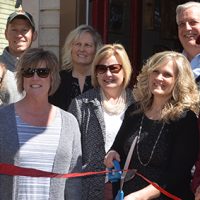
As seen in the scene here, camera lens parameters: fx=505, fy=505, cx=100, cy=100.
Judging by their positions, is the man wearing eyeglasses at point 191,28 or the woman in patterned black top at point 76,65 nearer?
the man wearing eyeglasses at point 191,28

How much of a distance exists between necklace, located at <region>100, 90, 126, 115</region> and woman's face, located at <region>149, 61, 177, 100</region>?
25.9 inches

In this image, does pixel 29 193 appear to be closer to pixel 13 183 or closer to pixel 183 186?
pixel 13 183

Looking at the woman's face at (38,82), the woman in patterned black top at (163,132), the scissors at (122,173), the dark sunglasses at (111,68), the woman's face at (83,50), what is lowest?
the scissors at (122,173)

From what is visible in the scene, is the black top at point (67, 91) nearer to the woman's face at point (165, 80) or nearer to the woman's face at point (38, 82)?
the woman's face at point (38, 82)

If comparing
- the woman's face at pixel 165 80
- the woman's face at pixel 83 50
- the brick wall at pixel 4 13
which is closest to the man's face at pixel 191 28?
the woman's face at pixel 83 50

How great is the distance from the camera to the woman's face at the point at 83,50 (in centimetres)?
462

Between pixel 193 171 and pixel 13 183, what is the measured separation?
4.01 feet

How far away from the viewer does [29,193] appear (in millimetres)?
3293

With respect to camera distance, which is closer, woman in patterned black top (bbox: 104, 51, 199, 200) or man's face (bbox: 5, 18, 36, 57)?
woman in patterned black top (bbox: 104, 51, 199, 200)

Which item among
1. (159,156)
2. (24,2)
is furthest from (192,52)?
(24,2)

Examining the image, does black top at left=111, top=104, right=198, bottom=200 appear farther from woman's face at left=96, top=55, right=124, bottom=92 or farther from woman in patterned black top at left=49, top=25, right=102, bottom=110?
woman in patterned black top at left=49, top=25, right=102, bottom=110

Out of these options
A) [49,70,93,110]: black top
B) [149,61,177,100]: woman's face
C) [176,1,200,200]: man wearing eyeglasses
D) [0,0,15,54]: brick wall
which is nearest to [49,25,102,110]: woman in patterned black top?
[49,70,93,110]: black top

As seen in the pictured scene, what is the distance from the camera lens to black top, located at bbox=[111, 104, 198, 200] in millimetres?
3158

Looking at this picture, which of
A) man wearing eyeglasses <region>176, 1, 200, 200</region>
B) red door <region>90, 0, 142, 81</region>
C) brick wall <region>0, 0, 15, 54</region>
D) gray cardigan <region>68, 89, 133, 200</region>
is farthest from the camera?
brick wall <region>0, 0, 15, 54</region>
